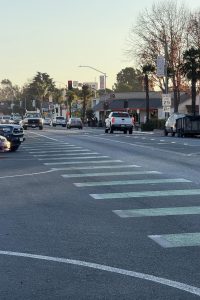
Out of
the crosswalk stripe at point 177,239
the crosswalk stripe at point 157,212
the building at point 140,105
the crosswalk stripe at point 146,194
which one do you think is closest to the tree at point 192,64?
the building at point 140,105

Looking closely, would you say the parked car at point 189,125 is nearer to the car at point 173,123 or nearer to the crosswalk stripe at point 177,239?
the car at point 173,123

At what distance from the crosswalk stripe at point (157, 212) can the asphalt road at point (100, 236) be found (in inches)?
0.6

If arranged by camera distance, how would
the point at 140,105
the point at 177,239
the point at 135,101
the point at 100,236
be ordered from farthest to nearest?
the point at 135,101
the point at 140,105
the point at 100,236
the point at 177,239

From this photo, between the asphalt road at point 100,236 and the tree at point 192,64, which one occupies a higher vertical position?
the tree at point 192,64

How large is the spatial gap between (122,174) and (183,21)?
58.2 metres

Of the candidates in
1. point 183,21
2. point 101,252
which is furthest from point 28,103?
point 101,252

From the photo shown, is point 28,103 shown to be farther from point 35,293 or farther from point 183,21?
point 35,293

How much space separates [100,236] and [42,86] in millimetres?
171093

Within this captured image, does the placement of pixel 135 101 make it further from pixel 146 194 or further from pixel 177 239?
pixel 177 239

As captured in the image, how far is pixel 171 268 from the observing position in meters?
6.58

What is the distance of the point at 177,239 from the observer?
8.06 m

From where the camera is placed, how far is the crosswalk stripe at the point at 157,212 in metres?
9.95

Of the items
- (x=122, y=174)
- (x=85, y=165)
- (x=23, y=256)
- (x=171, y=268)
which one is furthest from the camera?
(x=85, y=165)

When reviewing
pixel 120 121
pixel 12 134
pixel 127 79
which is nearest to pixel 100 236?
pixel 12 134
